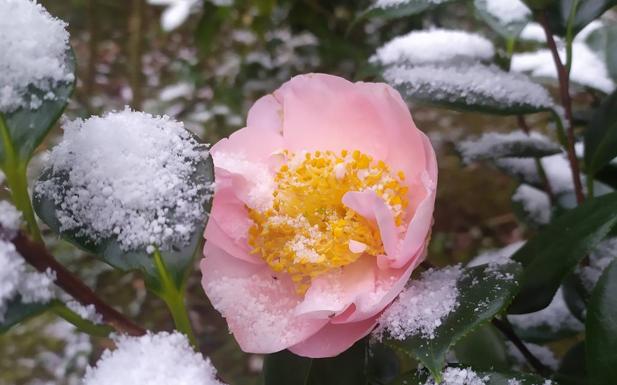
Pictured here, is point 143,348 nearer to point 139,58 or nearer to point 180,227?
point 180,227

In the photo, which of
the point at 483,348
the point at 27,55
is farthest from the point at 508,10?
the point at 27,55

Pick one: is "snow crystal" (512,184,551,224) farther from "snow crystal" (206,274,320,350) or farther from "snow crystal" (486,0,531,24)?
"snow crystal" (206,274,320,350)

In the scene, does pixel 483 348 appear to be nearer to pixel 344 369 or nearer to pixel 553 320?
pixel 553 320

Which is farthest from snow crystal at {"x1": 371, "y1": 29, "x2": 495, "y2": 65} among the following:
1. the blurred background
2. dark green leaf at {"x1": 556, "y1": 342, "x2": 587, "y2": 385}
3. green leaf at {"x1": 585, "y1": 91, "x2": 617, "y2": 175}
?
the blurred background

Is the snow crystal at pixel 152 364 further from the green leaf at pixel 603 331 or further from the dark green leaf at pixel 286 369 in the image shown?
the green leaf at pixel 603 331

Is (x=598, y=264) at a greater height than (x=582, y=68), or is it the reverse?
(x=582, y=68)

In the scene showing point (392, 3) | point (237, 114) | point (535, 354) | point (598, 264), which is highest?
point (392, 3)
